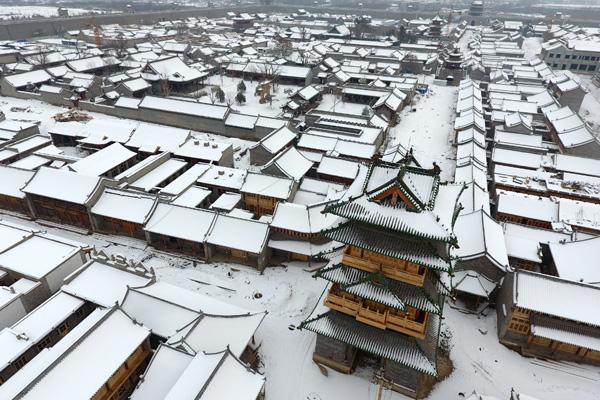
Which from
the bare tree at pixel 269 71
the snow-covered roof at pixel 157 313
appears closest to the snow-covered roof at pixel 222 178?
the snow-covered roof at pixel 157 313

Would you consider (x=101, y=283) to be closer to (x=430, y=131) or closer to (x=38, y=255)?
(x=38, y=255)

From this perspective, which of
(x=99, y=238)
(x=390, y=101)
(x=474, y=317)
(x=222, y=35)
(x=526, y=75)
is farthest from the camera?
(x=222, y=35)

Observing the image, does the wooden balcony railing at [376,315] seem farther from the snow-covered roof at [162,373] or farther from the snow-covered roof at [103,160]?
the snow-covered roof at [103,160]

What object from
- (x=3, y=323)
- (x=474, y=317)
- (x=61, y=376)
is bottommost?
(x=474, y=317)

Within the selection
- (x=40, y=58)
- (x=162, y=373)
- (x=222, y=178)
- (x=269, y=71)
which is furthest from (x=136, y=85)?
(x=162, y=373)

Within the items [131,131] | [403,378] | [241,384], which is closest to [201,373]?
[241,384]

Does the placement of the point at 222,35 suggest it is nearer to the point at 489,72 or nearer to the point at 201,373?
the point at 489,72
